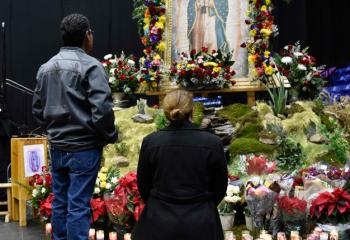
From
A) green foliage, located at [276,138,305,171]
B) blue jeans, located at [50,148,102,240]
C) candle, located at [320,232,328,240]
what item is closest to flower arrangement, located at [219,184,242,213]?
candle, located at [320,232,328,240]

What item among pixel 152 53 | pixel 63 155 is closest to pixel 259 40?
pixel 152 53

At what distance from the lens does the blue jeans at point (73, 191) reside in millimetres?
3070

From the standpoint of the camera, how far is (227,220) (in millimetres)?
4395

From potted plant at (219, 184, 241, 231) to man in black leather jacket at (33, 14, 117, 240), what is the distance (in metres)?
1.58

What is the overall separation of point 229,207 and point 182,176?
6.57 feet

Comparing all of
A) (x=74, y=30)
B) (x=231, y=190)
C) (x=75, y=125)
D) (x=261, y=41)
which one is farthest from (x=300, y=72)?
(x=75, y=125)

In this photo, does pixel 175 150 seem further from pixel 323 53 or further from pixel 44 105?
pixel 323 53

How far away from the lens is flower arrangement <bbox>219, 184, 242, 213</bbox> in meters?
4.43

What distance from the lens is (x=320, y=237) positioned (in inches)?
140

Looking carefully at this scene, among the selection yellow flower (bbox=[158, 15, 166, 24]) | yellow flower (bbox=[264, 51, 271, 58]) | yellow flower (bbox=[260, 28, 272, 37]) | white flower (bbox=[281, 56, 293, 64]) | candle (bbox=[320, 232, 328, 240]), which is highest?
yellow flower (bbox=[158, 15, 166, 24])

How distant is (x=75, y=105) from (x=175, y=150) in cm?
85

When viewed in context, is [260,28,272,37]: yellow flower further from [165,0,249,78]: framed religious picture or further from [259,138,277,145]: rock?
[259,138,277,145]: rock

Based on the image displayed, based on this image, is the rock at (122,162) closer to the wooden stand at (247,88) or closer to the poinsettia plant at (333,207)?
the wooden stand at (247,88)

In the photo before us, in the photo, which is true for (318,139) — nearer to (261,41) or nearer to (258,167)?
(258,167)
